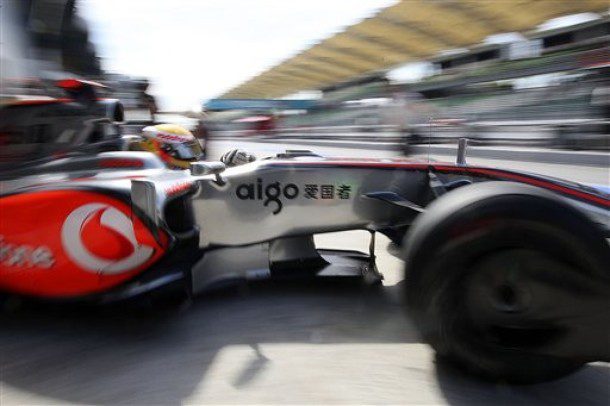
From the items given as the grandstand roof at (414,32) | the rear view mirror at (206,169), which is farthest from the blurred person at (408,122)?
the grandstand roof at (414,32)

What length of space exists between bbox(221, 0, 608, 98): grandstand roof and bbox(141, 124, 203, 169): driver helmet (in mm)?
13027

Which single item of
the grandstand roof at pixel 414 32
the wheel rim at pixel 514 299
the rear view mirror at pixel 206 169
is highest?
the grandstand roof at pixel 414 32

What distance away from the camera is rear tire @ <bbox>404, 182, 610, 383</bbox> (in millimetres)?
1568

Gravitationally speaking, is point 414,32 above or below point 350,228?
above

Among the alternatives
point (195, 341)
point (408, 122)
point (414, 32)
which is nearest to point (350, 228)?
point (195, 341)

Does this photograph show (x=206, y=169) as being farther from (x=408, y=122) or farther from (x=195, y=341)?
(x=408, y=122)

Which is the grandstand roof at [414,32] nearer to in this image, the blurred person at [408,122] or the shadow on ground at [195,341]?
the blurred person at [408,122]

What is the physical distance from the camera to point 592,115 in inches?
361

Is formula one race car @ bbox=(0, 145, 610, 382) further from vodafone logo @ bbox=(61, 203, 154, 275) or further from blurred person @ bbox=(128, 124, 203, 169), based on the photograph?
blurred person @ bbox=(128, 124, 203, 169)

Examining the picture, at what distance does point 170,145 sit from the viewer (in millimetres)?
5211

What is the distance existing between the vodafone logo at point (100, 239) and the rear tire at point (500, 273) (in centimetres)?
123

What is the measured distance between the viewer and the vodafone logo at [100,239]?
82.7 inches

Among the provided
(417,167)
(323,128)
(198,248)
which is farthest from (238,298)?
(323,128)

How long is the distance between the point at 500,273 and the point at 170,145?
4.23m
